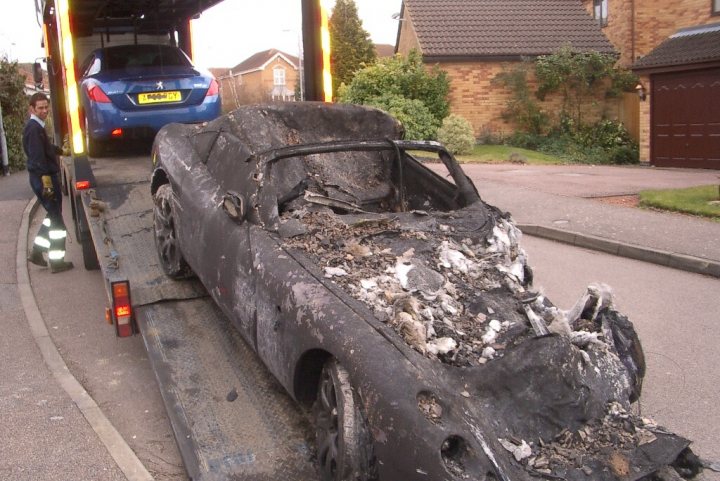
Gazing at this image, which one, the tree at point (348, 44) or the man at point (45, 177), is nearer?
the man at point (45, 177)

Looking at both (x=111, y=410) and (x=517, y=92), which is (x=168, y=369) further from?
(x=517, y=92)

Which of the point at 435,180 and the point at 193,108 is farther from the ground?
the point at 193,108

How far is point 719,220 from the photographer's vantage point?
1121 centimetres

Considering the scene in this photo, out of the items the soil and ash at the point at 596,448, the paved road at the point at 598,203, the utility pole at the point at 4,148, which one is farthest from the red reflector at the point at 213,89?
the utility pole at the point at 4,148

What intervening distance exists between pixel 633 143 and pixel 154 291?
21.1 m

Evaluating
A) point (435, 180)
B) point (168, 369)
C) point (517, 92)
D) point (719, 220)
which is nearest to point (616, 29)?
point (517, 92)

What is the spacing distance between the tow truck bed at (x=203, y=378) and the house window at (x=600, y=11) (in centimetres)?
A: 2643

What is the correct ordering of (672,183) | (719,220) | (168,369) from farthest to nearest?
(672,183), (719,220), (168,369)

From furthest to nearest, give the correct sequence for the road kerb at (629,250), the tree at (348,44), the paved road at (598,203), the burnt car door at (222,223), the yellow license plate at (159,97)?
the tree at (348,44) < the paved road at (598,203) < the yellow license plate at (159,97) < the road kerb at (629,250) < the burnt car door at (222,223)

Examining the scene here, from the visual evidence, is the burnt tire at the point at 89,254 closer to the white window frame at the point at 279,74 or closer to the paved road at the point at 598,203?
the paved road at the point at 598,203

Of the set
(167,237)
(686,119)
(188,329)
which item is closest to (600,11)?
(686,119)

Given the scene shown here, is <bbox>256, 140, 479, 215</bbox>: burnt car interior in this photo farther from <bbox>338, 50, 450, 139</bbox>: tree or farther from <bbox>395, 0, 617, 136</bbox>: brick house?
<bbox>395, 0, 617, 136</bbox>: brick house

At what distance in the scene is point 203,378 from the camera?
4.66m

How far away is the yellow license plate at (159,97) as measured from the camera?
8844 mm
